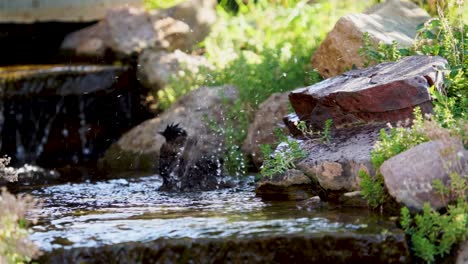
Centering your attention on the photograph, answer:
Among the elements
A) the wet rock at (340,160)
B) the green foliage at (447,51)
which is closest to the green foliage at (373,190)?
the wet rock at (340,160)

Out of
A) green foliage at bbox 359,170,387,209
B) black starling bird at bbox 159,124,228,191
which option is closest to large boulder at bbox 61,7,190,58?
black starling bird at bbox 159,124,228,191

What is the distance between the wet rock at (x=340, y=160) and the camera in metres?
5.68

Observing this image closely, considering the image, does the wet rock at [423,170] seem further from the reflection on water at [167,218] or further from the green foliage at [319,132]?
the green foliage at [319,132]

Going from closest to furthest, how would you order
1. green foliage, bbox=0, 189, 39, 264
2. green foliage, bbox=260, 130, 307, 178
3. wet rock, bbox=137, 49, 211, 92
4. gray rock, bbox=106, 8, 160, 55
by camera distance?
1. green foliage, bbox=0, 189, 39, 264
2. green foliage, bbox=260, 130, 307, 178
3. wet rock, bbox=137, 49, 211, 92
4. gray rock, bbox=106, 8, 160, 55

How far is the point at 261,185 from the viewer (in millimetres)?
6254

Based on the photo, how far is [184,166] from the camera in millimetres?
6891

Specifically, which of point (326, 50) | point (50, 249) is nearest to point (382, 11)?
point (326, 50)

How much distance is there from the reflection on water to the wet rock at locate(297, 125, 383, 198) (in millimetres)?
281

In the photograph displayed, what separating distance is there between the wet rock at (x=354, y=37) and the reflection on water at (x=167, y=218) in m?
1.53

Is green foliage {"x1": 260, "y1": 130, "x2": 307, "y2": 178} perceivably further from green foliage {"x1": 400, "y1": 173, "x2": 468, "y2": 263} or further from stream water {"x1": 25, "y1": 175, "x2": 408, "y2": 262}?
green foliage {"x1": 400, "y1": 173, "x2": 468, "y2": 263}

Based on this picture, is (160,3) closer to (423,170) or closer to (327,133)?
(327,133)

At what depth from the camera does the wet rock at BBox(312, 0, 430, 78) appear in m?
7.52

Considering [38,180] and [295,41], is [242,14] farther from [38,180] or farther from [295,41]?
[38,180]

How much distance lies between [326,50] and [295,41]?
154 centimetres
